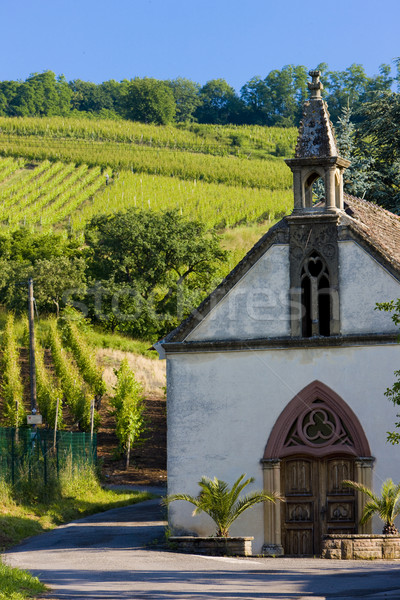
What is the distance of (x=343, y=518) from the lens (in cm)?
2019

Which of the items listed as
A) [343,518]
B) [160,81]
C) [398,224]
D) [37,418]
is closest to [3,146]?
[160,81]

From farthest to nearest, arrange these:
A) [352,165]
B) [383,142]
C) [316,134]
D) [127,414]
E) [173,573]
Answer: [383,142] → [352,165] → [127,414] → [316,134] → [173,573]

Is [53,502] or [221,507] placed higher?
[221,507]

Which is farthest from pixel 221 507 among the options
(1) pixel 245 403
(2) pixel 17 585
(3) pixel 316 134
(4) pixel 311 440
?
(3) pixel 316 134

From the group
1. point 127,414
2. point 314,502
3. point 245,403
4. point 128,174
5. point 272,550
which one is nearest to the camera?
point 272,550

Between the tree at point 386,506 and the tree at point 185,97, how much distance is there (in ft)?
439

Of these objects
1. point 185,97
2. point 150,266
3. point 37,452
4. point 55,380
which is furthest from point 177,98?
point 37,452

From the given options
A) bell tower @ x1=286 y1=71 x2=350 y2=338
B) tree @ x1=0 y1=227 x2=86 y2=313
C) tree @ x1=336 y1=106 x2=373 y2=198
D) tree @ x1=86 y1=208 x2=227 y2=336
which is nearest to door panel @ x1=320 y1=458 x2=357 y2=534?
bell tower @ x1=286 y1=71 x2=350 y2=338

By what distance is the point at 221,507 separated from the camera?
19656 millimetres

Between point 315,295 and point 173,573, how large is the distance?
7.62 meters

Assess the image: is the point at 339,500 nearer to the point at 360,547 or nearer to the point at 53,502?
the point at 360,547

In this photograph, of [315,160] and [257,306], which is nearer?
[257,306]

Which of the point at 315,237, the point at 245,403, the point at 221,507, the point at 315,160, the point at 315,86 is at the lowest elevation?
the point at 221,507

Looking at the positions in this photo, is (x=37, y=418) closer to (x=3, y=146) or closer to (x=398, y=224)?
(x=398, y=224)
